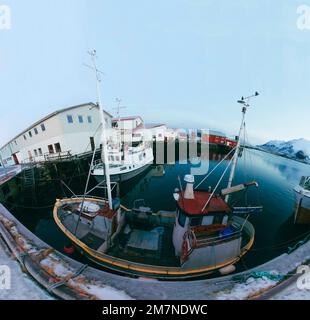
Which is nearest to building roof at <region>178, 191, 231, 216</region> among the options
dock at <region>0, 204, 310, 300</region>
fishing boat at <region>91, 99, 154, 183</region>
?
dock at <region>0, 204, 310, 300</region>

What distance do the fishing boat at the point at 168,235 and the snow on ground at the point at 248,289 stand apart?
1.78m

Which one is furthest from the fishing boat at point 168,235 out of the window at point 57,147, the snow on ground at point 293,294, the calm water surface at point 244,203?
the window at point 57,147

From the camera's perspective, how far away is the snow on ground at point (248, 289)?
16.5ft

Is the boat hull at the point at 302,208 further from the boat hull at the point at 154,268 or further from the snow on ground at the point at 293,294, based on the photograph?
the snow on ground at the point at 293,294

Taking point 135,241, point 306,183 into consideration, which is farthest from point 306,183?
point 135,241

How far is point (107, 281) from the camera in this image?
5.59m

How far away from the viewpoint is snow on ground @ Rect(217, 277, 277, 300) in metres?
5.03

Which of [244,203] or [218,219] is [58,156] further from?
[244,203]

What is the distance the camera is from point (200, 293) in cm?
526

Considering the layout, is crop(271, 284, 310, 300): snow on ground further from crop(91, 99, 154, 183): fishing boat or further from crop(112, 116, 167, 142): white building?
crop(112, 116, 167, 142): white building

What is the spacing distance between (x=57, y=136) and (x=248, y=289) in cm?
2401

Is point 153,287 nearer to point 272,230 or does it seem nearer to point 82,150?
point 272,230

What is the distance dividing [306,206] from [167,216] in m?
10.9

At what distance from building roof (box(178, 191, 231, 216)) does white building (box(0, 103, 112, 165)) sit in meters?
16.3
